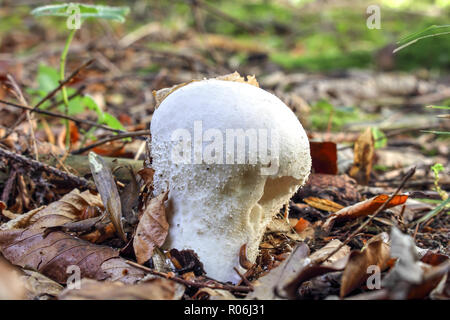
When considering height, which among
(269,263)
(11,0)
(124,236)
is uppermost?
(11,0)

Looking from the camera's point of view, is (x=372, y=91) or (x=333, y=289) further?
(x=372, y=91)

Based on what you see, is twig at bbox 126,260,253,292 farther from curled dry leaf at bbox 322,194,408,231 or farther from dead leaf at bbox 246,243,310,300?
curled dry leaf at bbox 322,194,408,231

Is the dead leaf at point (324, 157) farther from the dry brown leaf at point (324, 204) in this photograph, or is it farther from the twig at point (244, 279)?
the twig at point (244, 279)

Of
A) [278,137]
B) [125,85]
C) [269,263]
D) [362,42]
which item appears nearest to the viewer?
[278,137]

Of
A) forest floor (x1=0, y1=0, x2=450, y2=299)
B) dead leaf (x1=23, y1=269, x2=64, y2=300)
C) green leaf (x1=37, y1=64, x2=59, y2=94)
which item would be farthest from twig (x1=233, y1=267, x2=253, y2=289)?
green leaf (x1=37, y1=64, x2=59, y2=94)

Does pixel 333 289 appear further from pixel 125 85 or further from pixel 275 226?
pixel 125 85
